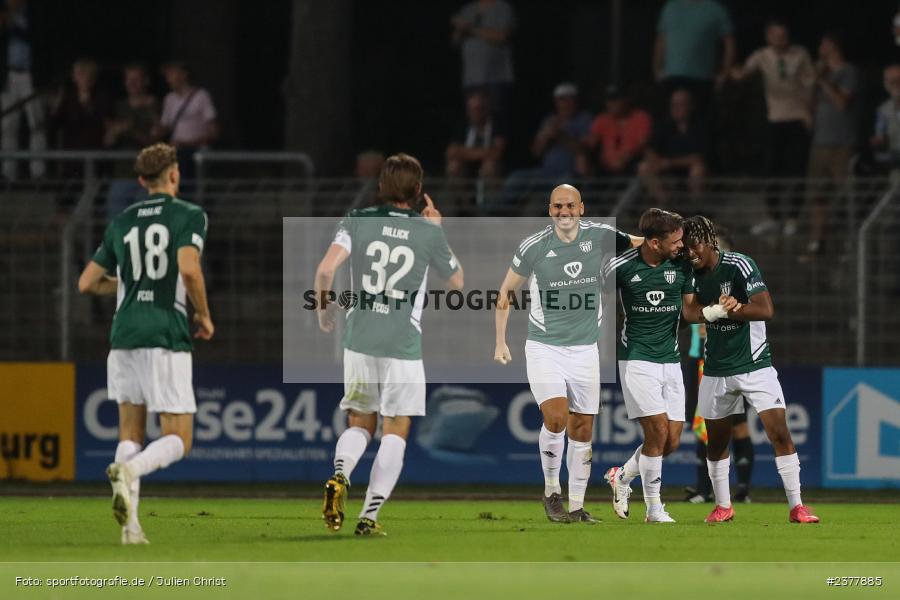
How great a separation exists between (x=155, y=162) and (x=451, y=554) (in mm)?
2880

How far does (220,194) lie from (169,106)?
2219 millimetres

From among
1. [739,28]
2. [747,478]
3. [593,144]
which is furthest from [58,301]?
[739,28]

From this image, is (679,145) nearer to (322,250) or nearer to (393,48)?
(322,250)

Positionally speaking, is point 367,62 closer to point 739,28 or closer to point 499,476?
point 739,28

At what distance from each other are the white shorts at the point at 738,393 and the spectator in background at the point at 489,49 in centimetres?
841

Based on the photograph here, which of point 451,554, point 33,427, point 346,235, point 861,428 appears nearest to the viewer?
point 451,554

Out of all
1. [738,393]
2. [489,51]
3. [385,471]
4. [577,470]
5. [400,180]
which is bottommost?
[577,470]

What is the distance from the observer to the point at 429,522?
12.6 metres

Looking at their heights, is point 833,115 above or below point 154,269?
above

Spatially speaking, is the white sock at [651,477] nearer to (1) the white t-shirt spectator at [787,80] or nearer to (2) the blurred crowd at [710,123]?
A: (2) the blurred crowd at [710,123]

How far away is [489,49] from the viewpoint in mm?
20406

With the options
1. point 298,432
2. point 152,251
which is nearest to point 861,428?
point 298,432

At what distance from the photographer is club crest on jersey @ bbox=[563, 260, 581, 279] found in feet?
39.9

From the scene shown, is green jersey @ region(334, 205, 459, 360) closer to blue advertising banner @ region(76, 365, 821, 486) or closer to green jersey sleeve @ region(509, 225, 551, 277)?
green jersey sleeve @ region(509, 225, 551, 277)
